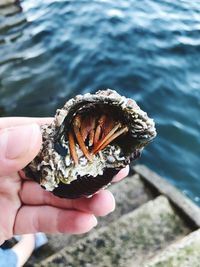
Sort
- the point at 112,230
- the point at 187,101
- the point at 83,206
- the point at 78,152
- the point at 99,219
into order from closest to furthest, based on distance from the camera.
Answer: the point at 78,152, the point at 83,206, the point at 112,230, the point at 99,219, the point at 187,101

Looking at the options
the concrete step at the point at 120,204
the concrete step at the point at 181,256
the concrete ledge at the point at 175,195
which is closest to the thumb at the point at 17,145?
the concrete step at the point at 181,256

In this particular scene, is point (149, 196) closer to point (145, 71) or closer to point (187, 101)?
point (187, 101)

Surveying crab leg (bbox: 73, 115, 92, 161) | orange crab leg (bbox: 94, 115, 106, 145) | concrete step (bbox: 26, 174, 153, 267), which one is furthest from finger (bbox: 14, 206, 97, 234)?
concrete step (bbox: 26, 174, 153, 267)

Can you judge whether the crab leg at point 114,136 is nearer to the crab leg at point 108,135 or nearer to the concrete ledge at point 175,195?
the crab leg at point 108,135

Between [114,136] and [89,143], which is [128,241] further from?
[114,136]

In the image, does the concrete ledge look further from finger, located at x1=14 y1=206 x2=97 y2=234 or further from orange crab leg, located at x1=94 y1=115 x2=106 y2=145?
orange crab leg, located at x1=94 y1=115 x2=106 y2=145

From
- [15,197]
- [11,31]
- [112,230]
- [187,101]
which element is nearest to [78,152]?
[15,197]
